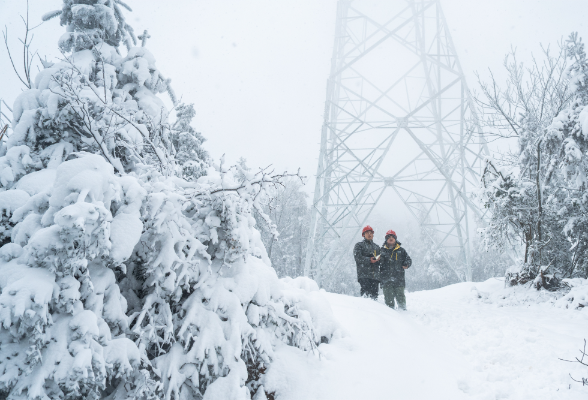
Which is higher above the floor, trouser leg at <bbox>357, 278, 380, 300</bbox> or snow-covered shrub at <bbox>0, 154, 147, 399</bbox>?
snow-covered shrub at <bbox>0, 154, 147, 399</bbox>

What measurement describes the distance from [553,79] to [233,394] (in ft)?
24.7

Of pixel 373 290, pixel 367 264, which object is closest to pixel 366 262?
pixel 367 264

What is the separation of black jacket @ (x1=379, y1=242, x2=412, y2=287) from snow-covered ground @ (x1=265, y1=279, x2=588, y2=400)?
0.88 meters

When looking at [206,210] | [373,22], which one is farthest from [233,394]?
[373,22]

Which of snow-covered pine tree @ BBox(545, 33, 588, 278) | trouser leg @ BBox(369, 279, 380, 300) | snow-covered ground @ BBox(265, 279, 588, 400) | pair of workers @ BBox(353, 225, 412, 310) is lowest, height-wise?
snow-covered ground @ BBox(265, 279, 588, 400)

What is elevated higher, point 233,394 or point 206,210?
point 206,210

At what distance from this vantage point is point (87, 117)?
237cm

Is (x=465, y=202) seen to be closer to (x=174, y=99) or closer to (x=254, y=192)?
(x=174, y=99)

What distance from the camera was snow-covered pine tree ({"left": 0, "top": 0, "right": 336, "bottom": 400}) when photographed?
51.1 inches

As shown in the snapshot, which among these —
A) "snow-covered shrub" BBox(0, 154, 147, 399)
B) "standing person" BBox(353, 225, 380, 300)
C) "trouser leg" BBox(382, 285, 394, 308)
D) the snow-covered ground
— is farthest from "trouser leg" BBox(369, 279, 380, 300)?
"snow-covered shrub" BBox(0, 154, 147, 399)

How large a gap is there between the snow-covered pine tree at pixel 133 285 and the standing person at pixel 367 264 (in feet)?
8.84

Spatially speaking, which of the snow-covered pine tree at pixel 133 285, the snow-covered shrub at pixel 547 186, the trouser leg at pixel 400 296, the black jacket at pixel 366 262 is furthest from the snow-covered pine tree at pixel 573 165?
the snow-covered pine tree at pixel 133 285

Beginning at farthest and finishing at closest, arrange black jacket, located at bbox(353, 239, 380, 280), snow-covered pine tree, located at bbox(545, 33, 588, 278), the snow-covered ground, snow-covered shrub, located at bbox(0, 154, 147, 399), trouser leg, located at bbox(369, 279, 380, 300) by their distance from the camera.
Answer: trouser leg, located at bbox(369, 279, 380, 300) → black jacket, located at bbox(353, 239, 380, 280) → snow-covered pine tree, located at bbox(545, 33, 588, 278) → the snow-covered ground → snow-covered shrub, located at bbox(0, 154, 147, 399)

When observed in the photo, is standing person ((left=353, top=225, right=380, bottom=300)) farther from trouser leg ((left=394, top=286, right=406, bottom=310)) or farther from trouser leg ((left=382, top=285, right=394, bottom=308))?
trouser leg ((left=394, top=286, right=406, bottom=310))
